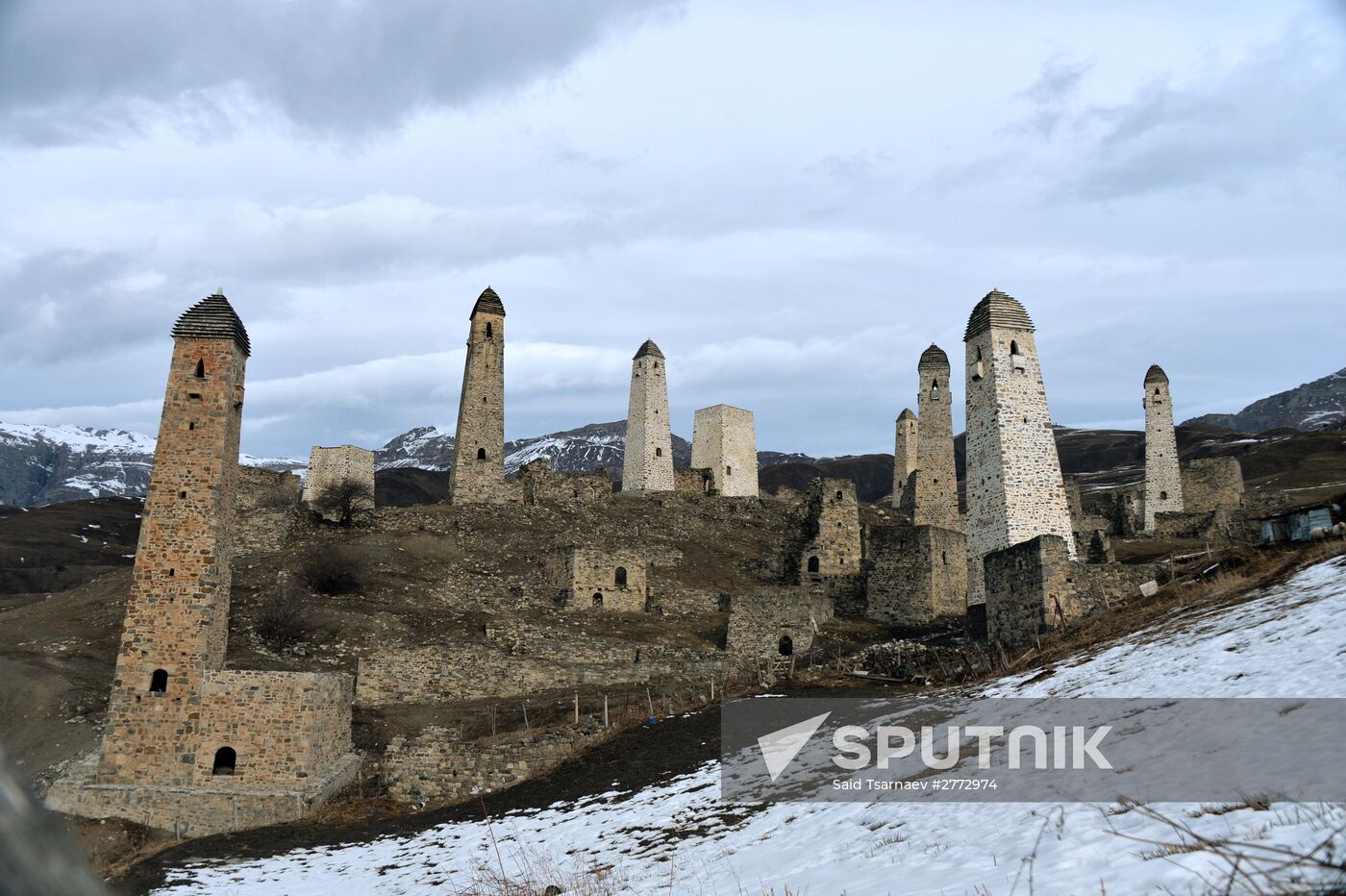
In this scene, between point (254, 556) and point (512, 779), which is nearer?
point (512, 779)

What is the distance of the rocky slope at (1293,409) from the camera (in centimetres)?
17238

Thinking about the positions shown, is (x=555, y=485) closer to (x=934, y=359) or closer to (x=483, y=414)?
(x=483, y=414)

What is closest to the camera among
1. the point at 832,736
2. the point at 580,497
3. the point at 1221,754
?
the point at 1221,754

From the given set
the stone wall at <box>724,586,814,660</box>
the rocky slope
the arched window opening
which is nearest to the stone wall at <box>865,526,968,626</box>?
the stone wall at <box>724,586,814,660</box>

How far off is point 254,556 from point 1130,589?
32.5 meters

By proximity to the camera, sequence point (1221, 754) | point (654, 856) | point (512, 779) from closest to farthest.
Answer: point (1221, 754), point (654, 856), point (512, 779)

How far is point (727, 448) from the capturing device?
64562 mm

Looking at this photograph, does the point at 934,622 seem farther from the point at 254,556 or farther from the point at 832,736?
the point at 254,556

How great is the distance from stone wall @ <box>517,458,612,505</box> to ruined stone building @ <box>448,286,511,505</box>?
1274 mm

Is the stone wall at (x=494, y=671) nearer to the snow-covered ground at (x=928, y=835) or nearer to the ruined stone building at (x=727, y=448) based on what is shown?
the snow-covered ground at (x=928, y=835)

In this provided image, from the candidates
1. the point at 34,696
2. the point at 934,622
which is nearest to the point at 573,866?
the point at 34,696

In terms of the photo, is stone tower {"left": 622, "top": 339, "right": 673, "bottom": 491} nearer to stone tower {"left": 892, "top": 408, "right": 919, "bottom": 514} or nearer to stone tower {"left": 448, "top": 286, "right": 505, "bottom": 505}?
stone tower {"left": 448, "top": 286, "right": 505, "bottom": 505}

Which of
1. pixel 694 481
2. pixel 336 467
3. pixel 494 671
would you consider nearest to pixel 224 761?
pixel 494 671

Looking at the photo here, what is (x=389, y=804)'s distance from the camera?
71.4 feet
